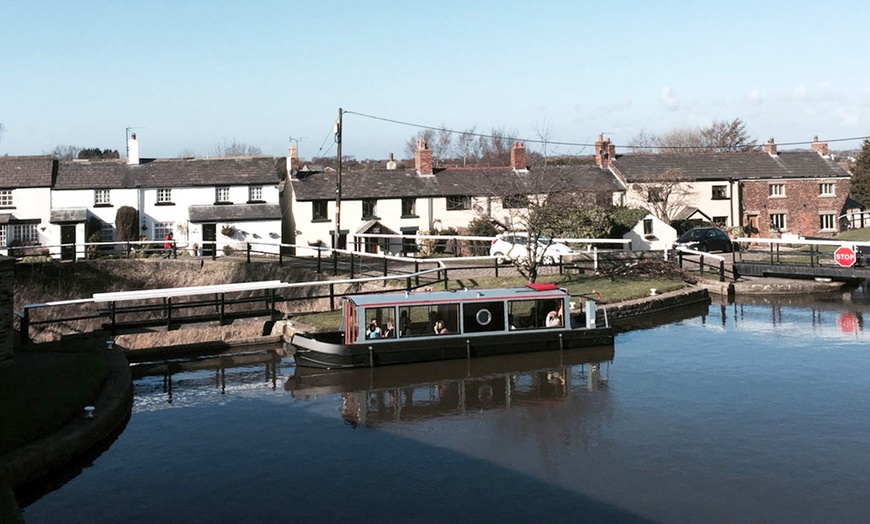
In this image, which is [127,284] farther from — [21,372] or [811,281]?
[811,281]

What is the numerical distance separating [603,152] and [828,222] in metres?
14.9

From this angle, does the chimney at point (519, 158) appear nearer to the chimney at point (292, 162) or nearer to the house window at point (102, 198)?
the chimney at point (292, 162)

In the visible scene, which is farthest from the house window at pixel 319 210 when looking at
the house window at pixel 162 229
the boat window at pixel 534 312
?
the boat window at pixel 534 312

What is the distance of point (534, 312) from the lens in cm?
2070

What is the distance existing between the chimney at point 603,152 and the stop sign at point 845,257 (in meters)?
21.9

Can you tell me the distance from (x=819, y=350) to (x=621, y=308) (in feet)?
20.8

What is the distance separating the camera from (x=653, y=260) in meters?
32.3

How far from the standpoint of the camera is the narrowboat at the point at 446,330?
19.4 meters

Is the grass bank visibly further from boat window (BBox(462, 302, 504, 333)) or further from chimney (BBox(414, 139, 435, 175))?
chimney (BBox(414, 139, 435, 175))

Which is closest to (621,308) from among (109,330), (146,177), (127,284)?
(109,330)

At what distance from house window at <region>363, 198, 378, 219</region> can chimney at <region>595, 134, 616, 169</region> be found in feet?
52.3

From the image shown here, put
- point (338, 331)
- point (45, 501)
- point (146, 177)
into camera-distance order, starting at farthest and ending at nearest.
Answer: point (146, 177) < point (338, 331) < point (45, 501)

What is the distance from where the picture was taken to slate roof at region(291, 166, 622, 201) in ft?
144

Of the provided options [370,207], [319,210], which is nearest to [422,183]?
[370,207]
